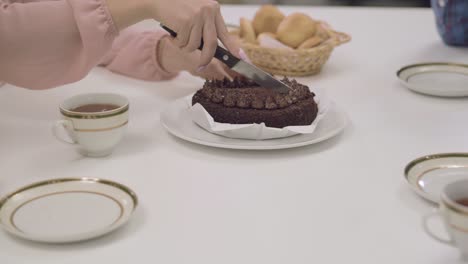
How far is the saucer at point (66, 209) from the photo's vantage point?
876mm

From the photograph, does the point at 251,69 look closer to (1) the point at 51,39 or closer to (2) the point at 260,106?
(2) the point at 260,106

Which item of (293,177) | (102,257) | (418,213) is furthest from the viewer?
(293,177)

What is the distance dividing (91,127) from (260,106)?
308 millimetres

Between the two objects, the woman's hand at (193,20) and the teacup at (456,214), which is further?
the woman's hand at (193,20)

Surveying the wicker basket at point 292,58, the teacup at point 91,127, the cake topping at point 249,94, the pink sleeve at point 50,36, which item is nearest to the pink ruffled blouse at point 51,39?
the pink sleeve at point 50,36

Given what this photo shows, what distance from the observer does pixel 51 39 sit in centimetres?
121

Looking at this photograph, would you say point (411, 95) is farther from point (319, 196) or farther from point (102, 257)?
point (102, 257)

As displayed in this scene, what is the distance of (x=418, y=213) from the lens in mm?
963

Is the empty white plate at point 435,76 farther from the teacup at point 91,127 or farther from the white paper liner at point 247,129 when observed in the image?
the teacup at point 91,127

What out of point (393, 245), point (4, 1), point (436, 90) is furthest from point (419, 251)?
point (4, 1)

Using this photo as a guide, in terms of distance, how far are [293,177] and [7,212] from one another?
1.44ft

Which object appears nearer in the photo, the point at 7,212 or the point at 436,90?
the point at 7,212

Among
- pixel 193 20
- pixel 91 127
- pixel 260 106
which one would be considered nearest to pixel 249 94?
pixel 260 106

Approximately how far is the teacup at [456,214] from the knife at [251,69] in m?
0.51
